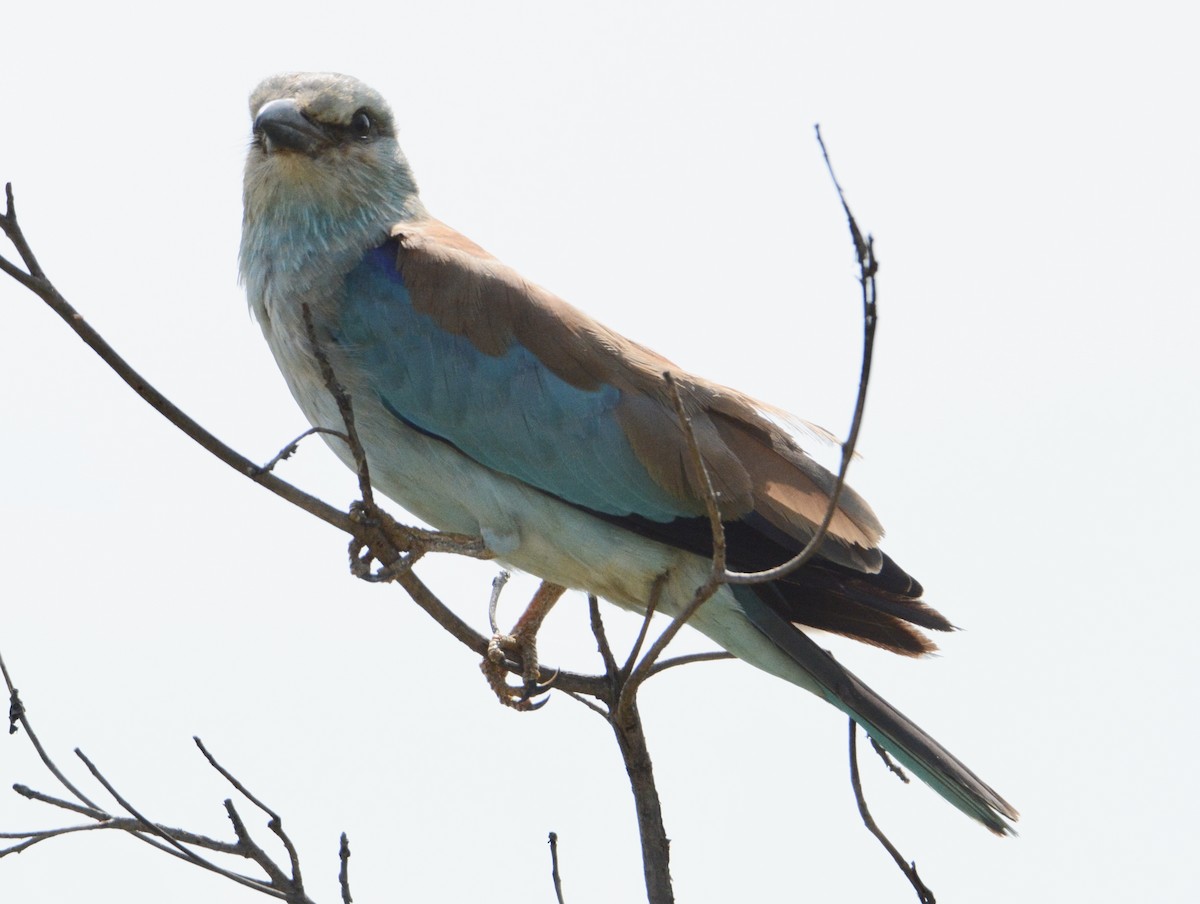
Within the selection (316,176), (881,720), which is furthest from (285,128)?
(881,720)

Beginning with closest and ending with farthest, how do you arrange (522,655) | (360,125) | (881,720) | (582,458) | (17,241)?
1. (17,241)
2. (881,720)
3. (582,458)
4. (522,655)
5. (360,125)

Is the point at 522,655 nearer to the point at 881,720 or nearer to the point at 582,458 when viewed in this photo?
the point at 582,458

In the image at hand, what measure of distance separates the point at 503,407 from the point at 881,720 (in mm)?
1602

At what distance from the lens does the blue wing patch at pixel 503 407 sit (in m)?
5.03

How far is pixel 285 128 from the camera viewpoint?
5602 mm

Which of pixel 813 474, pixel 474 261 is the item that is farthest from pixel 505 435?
pixel 813 474

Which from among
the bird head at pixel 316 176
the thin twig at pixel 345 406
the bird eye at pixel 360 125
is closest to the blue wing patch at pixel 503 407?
the bird head at pixel 316 176

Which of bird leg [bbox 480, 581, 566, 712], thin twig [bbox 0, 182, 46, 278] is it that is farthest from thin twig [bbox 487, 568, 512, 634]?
thin twig [bbox 0, 182, 46, 278]

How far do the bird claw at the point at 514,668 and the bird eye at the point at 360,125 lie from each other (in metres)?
2.02

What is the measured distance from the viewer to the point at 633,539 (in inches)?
196

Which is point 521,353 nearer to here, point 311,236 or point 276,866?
point 311,236

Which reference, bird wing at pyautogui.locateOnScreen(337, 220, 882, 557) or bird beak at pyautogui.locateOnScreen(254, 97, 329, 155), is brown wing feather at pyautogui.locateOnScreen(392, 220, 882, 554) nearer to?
bird wing at pyautogui.locateOnScreen(337, 220, 882, 557)

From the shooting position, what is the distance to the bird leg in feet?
17.3

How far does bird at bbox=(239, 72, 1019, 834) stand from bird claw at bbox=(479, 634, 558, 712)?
0.35m
